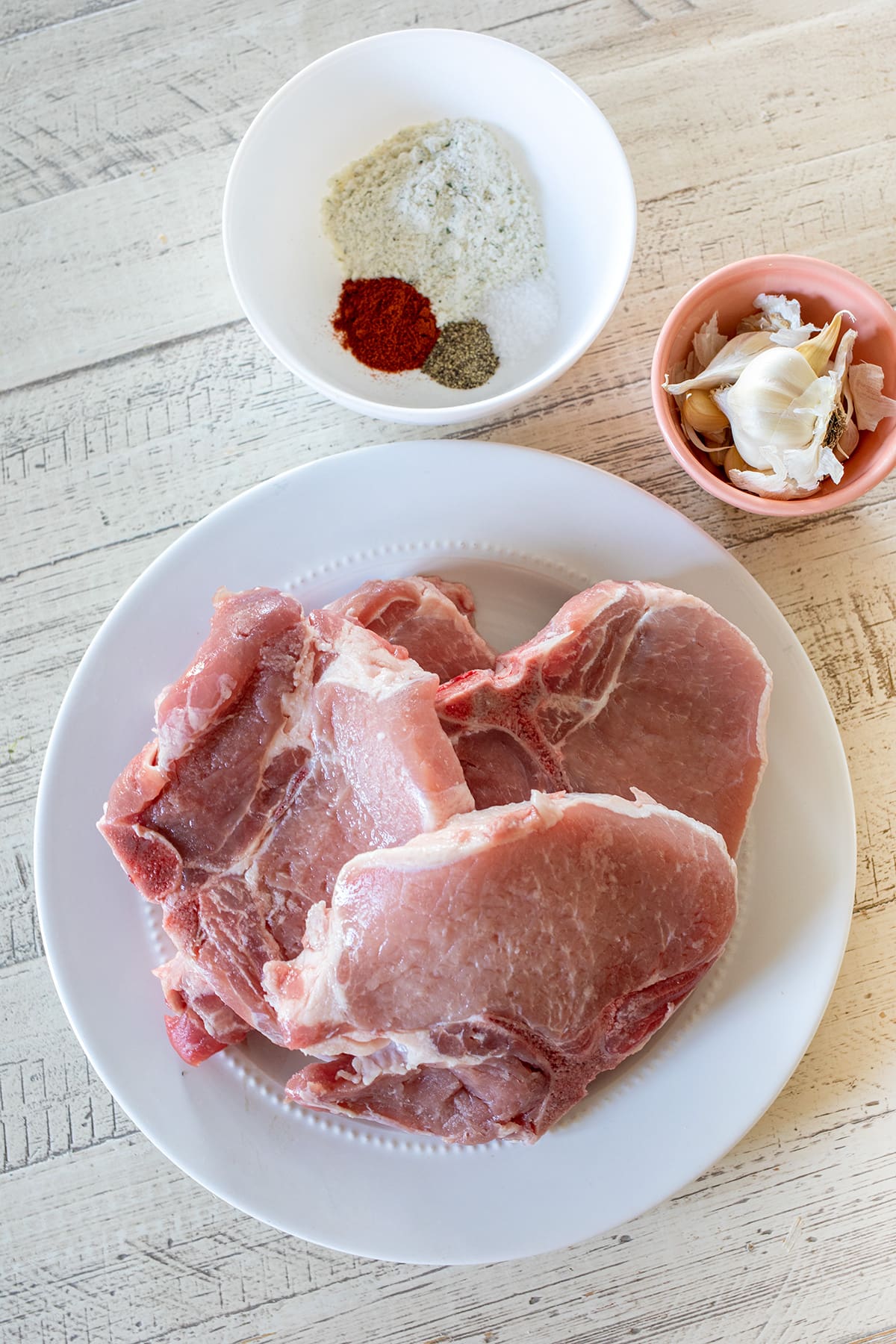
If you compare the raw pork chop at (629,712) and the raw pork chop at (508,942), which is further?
the raw pork chop at (629,712)

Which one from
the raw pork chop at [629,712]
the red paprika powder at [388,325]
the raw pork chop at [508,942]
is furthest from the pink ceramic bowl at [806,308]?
the raw pork chop at [508,942]

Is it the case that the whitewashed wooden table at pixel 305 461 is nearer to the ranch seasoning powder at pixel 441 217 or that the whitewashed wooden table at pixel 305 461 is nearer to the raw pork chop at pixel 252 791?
the ranch seasoning powder at pixel 441 217

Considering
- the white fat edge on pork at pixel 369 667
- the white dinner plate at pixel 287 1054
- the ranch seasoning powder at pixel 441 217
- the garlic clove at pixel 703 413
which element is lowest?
the white dinner plate at pixel 287 1054

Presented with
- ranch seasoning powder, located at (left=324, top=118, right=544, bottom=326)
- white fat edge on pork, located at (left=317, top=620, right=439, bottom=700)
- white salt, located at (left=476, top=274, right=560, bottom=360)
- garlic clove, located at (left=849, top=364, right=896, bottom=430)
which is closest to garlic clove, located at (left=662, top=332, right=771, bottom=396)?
garlic clove, located at (left=849, top=364, right=896, bottom=430)

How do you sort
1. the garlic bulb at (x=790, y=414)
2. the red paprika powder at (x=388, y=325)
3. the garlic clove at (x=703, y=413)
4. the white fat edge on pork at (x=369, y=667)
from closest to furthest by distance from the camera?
1. the white fat edge on pork at (x=369, y=667)
2. the garlic bulb at (x=790, y=414)
3. the garlic clove at (x=703, y=413)
4. the red paprika powder at (x=388, y=325)

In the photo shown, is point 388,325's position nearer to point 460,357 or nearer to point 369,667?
point 460,357

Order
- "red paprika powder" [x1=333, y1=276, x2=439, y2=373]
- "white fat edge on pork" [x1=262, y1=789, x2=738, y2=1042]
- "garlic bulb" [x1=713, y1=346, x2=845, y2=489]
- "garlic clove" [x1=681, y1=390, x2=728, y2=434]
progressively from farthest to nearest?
"red paprika powder" [x1=333, y1=276, x2=439, y2=373] < "garlic clove" [x1=681, y1=390, x2=728, y2=434] < "garlic bulb" [x1=713, y1=346, x2=845, y2=489] < "white fat edge on pork" [x1=262, y1=789, x2=738, y2=1042]

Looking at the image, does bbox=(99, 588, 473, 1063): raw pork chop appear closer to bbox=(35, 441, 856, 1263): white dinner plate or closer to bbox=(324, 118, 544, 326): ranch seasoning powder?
bbox=(35, 441, 856, 1263): white dinner plate
